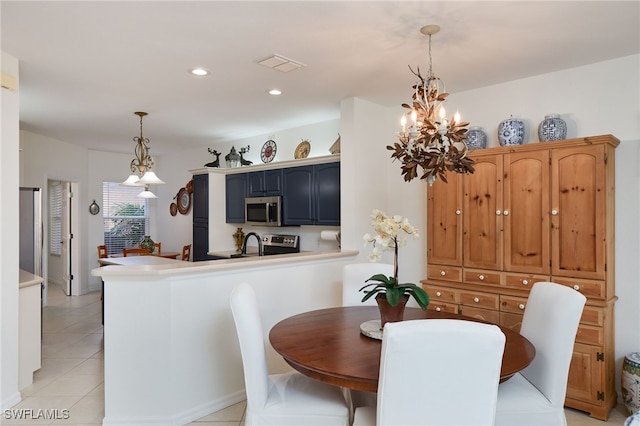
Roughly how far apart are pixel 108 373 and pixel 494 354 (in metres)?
2.40


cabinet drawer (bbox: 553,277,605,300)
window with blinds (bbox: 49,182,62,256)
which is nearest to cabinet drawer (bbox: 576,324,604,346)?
cabinet drawer (bbox: 553,277,605,300)

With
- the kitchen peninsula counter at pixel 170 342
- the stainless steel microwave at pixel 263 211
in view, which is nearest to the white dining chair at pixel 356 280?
the kitchen peninsula counter at pixel 170 342

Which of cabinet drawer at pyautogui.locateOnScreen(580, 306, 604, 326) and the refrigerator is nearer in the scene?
cabinet drawer at pyautogui.locateOnScreen(580, 306, 604, 326)

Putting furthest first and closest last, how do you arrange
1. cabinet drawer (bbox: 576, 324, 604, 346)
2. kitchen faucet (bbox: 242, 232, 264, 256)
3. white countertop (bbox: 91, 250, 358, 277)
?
kitchen faucet (bbox: 242, 232, 264, 256) < cabinet drawer (bbox: 576, 324, 604, 346) < white countertop (bbox: 91, 250, 358, 277)

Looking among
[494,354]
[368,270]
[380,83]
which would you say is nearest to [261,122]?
[380,83]

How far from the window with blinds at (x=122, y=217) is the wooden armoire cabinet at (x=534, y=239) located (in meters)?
6.17

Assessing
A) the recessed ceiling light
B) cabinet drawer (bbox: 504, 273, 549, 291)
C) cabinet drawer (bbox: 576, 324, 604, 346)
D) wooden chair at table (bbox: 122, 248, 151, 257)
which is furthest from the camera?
wooden chair at table (bbox: 122, 248, 151, 257)

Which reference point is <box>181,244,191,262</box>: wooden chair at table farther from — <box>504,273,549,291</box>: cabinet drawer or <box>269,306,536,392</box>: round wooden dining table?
<box>504,273,549,291</box>: cabinet drawer

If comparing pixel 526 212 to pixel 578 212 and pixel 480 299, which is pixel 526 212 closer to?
pixel 578 212

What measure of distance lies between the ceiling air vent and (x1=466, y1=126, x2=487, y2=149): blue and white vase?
1593mm

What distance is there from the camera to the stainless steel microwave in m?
4.98

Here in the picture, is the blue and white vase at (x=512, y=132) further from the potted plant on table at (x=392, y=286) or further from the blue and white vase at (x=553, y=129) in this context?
the potted plant on table at (x=392, y=286)

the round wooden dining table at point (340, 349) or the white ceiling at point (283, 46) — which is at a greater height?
the white ceiling at point (283, 46)

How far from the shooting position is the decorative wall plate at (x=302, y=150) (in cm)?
508
